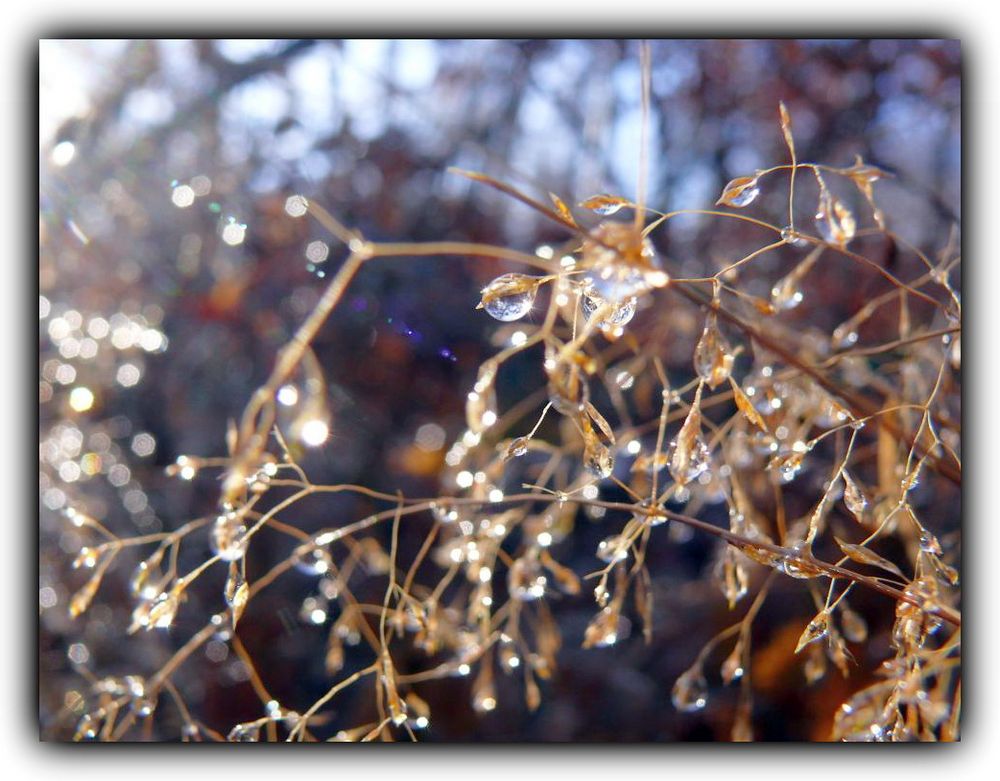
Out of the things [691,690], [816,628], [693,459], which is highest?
[693,459]

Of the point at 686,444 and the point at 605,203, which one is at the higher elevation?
the point at 605,203

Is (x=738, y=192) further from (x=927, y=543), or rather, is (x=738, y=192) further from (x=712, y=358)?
(x=927, y=543)

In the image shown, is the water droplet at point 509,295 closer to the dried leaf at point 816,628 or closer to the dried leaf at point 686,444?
the dried leaf at point 686,444

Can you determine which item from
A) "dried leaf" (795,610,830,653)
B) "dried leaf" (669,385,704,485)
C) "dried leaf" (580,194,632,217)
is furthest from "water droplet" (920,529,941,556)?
"dried leaf" (580,194,632,217)

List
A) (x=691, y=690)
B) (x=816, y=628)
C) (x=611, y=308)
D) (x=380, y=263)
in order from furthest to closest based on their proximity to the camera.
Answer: (x=380, y=263) < (x=691, y=690) < (x=816, y=628) < (x=611, y=308)

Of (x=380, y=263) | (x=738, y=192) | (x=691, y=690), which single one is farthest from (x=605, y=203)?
(x=380, y=263)

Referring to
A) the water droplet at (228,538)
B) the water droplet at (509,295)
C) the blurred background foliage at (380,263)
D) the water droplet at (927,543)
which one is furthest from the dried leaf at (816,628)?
the blurred background foliage at (380,263)

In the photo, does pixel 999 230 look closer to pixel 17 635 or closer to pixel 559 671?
pixel 559 671

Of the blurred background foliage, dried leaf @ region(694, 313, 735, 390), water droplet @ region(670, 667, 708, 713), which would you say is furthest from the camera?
the blurred background foliage

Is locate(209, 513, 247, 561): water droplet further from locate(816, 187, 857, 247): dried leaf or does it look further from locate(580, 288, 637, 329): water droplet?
locate(816, 187, 857, 247): dried leaf
